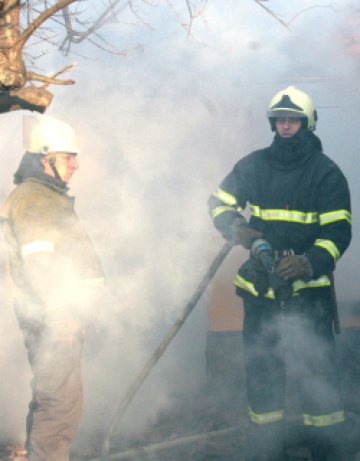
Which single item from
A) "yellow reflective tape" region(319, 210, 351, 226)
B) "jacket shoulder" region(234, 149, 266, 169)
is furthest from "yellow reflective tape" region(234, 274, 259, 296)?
"jacket shoulder" region(234, 149, 266, 169)

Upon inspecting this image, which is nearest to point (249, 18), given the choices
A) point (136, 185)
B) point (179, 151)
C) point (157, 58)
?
point (157, 58)

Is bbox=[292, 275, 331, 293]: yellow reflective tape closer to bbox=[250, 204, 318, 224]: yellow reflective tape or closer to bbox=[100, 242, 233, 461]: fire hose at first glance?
bbox=[250, 204, 318, 224]: yellow reflective tape

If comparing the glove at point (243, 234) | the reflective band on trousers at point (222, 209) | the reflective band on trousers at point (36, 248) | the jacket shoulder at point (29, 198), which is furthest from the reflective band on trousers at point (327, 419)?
the jacket shoulder at point (29, 198)

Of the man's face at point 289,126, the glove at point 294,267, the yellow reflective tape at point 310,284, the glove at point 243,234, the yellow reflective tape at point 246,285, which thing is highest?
the man's face at point 289,126

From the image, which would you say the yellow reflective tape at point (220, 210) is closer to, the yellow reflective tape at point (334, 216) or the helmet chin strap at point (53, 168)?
the yellow reflective tape at point (334, 216)

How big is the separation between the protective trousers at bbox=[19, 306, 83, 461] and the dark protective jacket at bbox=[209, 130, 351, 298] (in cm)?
126

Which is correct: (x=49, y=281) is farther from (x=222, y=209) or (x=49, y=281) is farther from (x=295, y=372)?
(x=295, y=372)

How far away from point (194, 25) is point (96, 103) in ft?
5.05

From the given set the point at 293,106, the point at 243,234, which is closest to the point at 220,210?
the point at 243,234

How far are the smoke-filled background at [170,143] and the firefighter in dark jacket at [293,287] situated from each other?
1.55 m

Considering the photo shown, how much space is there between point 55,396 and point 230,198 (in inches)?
68.8

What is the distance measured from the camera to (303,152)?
15.0 ft

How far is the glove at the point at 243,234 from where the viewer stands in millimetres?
4562

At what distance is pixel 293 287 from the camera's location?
4547mm
